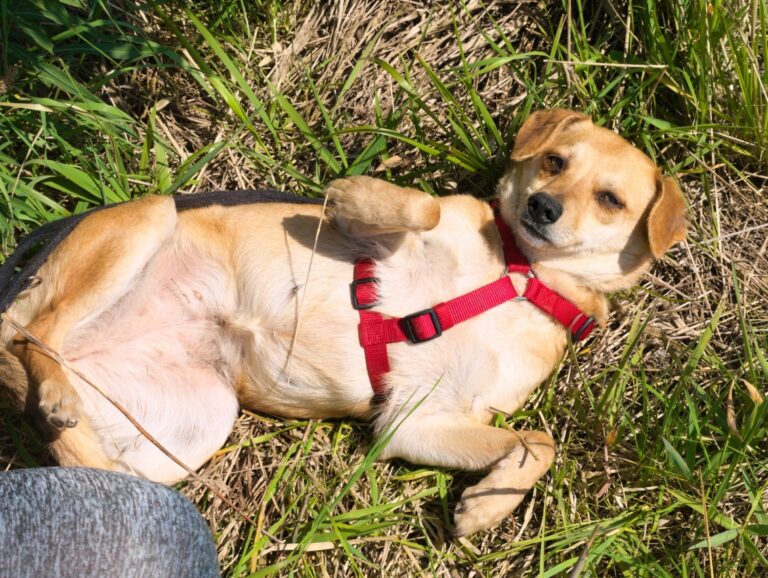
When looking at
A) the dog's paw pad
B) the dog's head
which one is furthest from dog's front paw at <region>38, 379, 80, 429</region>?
the dog's head

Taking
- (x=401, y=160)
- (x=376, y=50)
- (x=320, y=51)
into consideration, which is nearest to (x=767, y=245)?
(x=401, y=160)

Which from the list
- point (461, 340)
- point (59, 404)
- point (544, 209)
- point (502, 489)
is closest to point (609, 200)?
point (544, 209)

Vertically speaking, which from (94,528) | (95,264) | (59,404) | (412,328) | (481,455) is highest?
(95,264)

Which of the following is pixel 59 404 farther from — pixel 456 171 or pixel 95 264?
pixel 456 171

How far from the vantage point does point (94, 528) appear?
2.72 metres

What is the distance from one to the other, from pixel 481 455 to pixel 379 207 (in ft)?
4.02

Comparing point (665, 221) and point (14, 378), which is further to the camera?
point (665, 221)

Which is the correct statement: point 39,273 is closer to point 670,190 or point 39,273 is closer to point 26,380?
point 26,380

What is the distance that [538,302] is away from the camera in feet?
11.6

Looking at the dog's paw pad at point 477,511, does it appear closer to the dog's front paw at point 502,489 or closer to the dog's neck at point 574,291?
the dog's front paw at point 502,489

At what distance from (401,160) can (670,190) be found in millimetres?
1472

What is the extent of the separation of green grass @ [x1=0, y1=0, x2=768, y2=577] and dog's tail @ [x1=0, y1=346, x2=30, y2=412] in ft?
1.54

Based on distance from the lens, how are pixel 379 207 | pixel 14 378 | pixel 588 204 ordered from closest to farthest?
pixel 14 378, pixel 379 207, pixel 588 204

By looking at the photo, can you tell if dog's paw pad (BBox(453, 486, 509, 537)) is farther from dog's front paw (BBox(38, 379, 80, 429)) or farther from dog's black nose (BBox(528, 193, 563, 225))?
dog's front paw (BBox(38, 379, 80, 429))
